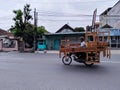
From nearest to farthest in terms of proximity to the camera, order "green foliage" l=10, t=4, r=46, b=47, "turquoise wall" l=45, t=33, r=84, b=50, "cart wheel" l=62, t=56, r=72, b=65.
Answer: "cart wheel" l=62, t=56, r=72, b=65
"green foliage" l=10, t=4, r=46, b=47
"turquoise wall" l=45, t=33, r=84, b=50

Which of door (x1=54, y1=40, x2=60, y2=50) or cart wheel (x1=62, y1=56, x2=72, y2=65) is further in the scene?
door (x1=54, y1=40, x2=60, y2=50)

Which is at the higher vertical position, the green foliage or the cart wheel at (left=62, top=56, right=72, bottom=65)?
the green foliage

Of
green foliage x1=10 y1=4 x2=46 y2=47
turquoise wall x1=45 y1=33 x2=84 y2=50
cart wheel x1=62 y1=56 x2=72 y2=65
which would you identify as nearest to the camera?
cart wheel x1=62 y1=56 x2=72 y2=65

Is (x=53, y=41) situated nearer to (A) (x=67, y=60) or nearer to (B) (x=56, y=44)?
(B) (x=56, y=44)

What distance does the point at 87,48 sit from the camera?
1392 cm

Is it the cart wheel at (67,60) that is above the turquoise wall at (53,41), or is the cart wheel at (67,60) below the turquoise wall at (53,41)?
Result: below

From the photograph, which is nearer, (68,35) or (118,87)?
(118,87)

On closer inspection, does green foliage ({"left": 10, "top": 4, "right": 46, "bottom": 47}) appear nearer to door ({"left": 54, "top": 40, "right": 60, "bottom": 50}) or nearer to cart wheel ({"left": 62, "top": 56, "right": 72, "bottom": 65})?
door ({"left": 54, "top": 40, "right": 60, "bottom": 50})

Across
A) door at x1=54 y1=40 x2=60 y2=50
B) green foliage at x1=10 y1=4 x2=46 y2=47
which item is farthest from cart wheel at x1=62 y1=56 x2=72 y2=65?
door at x1=54 y1=40 x2=60 y2=50

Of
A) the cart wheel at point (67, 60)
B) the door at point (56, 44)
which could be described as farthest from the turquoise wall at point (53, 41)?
the cart wheel at point (67, 60)

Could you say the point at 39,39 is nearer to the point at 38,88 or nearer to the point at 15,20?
the point at 15,20

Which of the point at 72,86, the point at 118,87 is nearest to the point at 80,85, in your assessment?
the point at 72,86

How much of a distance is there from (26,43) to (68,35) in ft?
26.6

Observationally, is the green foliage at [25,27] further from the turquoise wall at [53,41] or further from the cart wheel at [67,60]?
the cart wheel at [67,60]
